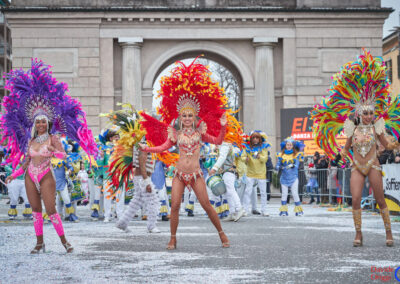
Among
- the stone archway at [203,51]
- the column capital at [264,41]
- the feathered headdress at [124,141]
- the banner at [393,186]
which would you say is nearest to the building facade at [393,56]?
the column capital at [264,41]

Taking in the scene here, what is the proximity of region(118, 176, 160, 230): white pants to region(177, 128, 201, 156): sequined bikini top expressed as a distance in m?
2.31

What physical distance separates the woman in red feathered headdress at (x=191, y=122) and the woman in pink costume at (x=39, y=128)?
122 centimetres

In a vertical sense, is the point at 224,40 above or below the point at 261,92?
above

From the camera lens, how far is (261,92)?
35.0 metres

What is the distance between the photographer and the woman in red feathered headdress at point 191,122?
33.2 ft

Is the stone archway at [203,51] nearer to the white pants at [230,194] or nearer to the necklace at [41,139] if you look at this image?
the white pants at [230,194]

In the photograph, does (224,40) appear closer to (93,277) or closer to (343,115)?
(343,115)

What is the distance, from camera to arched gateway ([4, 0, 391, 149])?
1357 inches

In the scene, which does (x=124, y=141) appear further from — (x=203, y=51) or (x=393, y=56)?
(x=393, y=56)

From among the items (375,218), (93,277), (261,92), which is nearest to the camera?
(93,277)

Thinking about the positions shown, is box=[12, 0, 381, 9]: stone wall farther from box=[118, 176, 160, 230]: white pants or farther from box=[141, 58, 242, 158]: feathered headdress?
box=[141, 58, 242, 158]: feathered headdress

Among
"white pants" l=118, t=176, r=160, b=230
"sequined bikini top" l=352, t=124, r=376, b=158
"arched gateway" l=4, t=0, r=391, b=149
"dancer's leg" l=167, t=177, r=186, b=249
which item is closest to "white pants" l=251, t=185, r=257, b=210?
"white pants" l=118, t=176, r=160, b=230

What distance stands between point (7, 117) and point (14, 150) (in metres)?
0.50

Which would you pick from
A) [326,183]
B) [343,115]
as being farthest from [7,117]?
[326,183]
